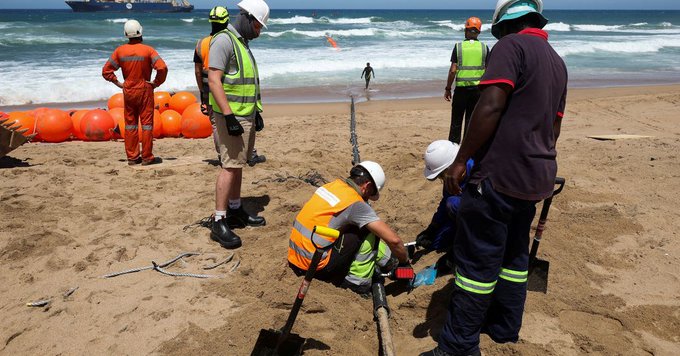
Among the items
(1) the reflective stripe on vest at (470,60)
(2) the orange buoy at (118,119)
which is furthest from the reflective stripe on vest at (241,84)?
(2) the orange buoy at (118,119)

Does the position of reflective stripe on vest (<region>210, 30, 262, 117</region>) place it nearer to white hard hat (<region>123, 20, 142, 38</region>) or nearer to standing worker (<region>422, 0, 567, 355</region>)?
standing worker (<region>422, 0, 567, 355</region>)

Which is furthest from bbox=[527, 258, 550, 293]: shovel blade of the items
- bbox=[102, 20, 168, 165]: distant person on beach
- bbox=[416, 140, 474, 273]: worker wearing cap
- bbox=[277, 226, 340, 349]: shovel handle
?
bbox=[102, 20, 168, 165]: distant person on beach

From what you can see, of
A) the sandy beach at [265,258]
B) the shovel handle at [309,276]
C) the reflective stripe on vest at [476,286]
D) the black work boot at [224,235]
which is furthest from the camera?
the black work boot at [224,235]

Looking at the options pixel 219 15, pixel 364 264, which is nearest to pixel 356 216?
pixel 364 264

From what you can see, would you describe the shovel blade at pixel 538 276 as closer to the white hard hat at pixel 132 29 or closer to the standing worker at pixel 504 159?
the standing worker at pixel 504 159

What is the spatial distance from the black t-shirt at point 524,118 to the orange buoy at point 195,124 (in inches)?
246

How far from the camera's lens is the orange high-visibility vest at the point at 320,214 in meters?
3.30

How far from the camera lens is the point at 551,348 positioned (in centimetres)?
303

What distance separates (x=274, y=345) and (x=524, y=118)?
1.73 metres

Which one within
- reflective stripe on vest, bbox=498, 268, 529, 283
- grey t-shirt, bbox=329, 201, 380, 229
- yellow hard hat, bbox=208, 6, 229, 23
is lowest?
reflective stripe on vest, bbox=498, 268, 529, 283

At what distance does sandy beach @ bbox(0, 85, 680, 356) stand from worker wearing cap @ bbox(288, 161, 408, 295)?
0.14 meters

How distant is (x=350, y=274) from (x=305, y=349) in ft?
2.40

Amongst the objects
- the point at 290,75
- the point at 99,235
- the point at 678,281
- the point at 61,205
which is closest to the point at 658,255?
the point at 678,281

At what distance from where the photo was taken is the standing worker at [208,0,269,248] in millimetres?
4000
